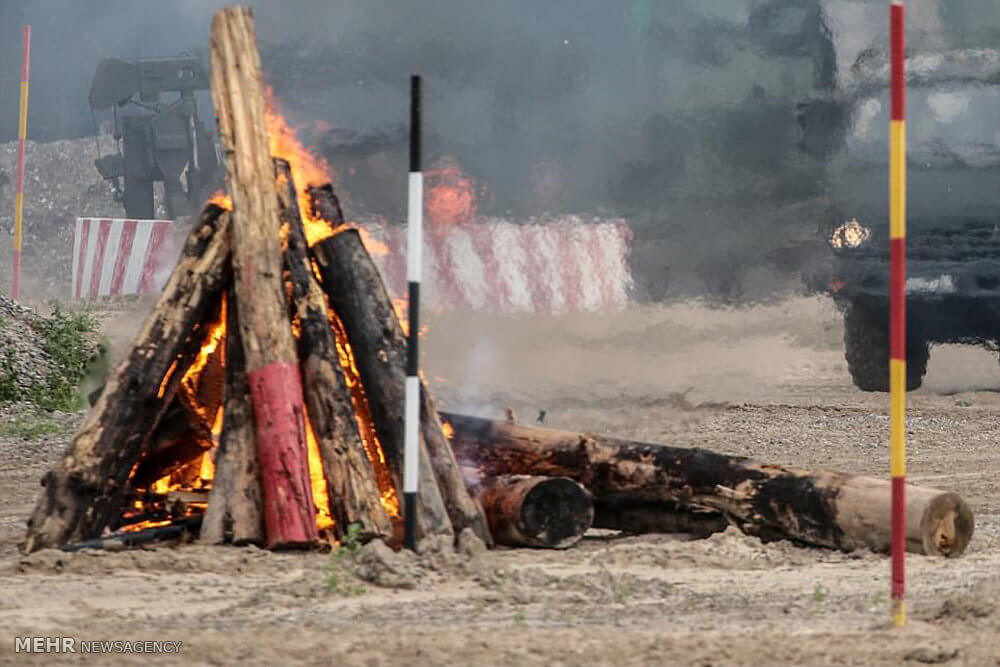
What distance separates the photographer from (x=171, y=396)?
7.98 meters

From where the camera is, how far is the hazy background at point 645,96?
1644cm

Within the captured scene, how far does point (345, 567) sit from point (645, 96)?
1163 centimetres

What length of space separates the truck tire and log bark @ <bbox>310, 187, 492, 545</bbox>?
955 cm

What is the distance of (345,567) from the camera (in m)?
6.91

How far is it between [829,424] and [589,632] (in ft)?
31.4

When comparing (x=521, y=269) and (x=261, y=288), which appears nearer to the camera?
(x=261, y=288)

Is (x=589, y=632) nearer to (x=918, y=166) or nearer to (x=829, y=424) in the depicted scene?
(x=829, y=424)

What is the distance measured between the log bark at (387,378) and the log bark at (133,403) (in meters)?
0.57

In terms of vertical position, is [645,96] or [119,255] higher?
[645,96]

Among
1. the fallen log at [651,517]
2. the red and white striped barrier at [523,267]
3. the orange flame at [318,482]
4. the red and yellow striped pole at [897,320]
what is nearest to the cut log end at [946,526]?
the fallen log at [651,517]

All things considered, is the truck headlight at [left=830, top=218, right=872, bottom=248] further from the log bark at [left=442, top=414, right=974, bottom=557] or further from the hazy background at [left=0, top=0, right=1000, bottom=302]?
the log bark at [left=442, top=414, right=974, bottom=557]

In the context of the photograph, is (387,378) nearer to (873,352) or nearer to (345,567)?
(345,567)

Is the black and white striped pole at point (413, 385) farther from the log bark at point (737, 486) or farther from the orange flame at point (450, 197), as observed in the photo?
the orange flame at point (450, 197)

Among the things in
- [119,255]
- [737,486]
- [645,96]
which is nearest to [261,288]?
[737,486]
